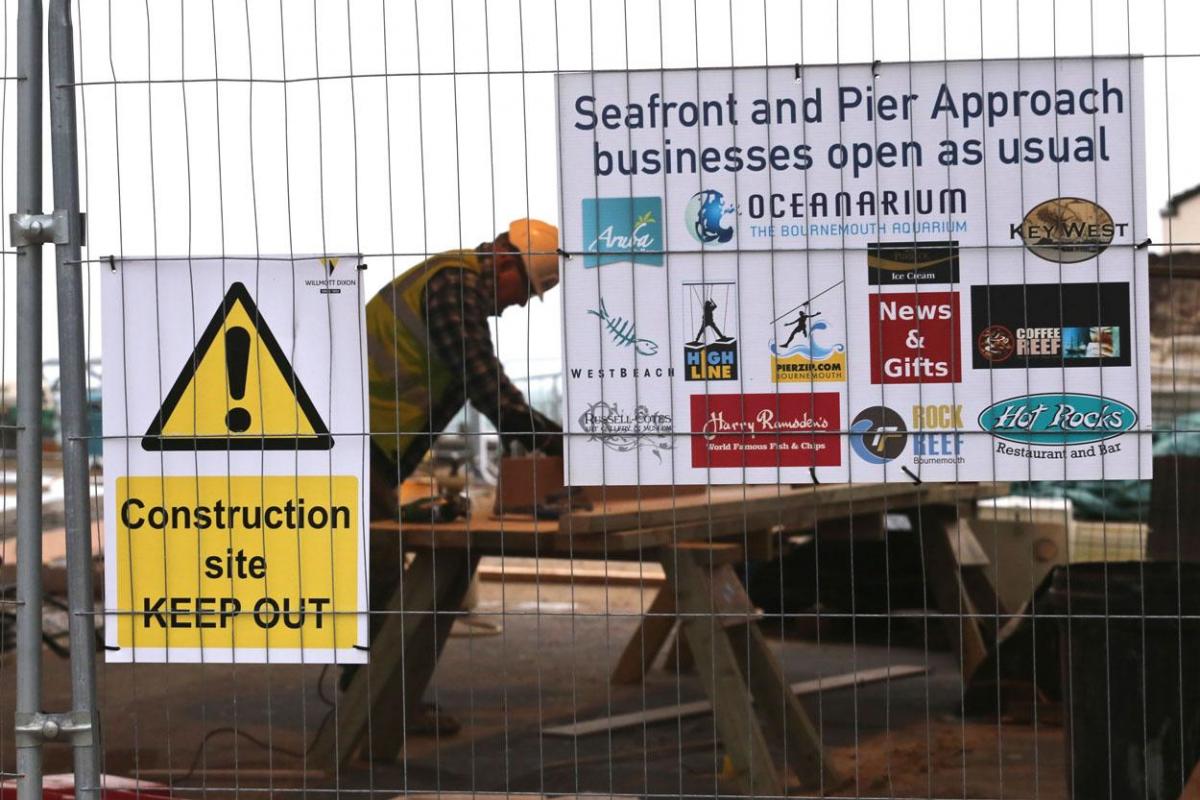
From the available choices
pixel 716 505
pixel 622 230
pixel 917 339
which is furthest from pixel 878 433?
pixel 716 505

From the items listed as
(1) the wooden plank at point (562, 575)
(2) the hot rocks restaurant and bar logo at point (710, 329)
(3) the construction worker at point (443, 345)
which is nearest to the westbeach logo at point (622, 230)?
(2) the hot rocks restaurant and bar logo at point (710, 329)

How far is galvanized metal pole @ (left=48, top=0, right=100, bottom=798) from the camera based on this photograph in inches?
114

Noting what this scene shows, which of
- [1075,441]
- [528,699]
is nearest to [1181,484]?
[528,699]

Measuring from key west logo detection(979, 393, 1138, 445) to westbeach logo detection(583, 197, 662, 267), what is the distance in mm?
754

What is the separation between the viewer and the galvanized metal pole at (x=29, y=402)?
288 centimetres

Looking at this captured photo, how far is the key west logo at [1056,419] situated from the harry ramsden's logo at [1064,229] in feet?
0.92

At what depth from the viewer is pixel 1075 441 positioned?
2.88 metres

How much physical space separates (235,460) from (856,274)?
1328mm

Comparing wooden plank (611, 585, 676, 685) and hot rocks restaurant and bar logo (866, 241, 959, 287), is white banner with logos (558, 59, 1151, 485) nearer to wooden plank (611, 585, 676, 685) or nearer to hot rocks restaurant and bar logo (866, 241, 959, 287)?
hot rocks restaurant and bar logo (866, 241, 959, 287)

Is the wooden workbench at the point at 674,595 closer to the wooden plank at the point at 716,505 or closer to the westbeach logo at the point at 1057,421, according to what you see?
the wooden plank at the point at 716,505

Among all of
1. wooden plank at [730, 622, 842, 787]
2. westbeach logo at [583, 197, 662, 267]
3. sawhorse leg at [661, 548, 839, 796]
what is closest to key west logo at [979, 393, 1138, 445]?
westbeach logo at [583, 197, 662, 267]

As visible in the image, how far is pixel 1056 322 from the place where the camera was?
113 inches

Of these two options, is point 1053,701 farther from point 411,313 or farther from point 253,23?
point 253,23

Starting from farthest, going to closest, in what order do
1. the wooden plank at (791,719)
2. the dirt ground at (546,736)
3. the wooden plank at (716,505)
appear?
the dirt ground at (546,736) → the wooden plank at (791,719) → the wooden plank at (716,505)
